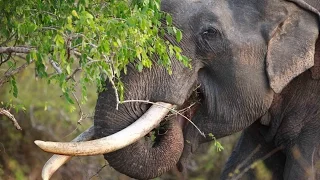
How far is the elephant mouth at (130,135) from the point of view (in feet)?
21.9

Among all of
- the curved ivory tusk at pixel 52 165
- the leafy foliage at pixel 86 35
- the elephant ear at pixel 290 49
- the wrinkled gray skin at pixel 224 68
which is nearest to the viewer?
the leafy foliage at pixel 86 35

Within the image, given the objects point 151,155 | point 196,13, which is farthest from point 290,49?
point 151,155

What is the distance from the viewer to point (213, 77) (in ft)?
24.8

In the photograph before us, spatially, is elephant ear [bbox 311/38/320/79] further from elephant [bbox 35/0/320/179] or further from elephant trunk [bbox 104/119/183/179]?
elephant trunk [bbox 104/119/183/179]

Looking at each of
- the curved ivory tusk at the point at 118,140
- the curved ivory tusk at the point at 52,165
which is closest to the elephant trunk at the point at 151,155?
the curved ivory tusk at the point at 118,140

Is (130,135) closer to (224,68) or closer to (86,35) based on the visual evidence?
(224,68)

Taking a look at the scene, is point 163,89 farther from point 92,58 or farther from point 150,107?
point 92,58

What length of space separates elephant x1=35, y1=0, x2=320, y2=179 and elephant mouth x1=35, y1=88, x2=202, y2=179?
0.03 feet

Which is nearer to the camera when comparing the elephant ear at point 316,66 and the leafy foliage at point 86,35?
the leafy foliage at point 86,35

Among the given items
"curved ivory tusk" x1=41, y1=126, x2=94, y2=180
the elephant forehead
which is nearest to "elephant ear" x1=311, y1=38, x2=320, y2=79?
the elephant forehead

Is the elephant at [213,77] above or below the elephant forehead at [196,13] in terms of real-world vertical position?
below

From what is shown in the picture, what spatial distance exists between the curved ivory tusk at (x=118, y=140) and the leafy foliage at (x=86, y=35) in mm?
255

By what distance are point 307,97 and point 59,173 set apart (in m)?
2.83

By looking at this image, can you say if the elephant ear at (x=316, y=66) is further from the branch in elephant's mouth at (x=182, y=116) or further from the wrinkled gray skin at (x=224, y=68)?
the branch in elephant's mouth at (x=182, y=116)
